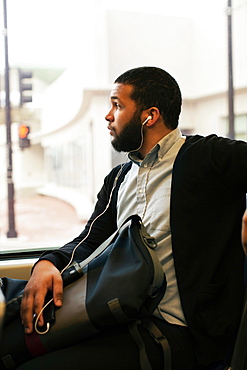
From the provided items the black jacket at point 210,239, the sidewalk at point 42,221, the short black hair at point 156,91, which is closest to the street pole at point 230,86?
the sidewalk at point 42,221

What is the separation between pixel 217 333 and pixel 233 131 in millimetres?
1994

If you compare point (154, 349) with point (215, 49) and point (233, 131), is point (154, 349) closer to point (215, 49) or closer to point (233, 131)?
point (233, 131)

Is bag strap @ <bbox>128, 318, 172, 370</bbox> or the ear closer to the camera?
bag strap @ <bbox>128, 318, 172, 370</bbox>

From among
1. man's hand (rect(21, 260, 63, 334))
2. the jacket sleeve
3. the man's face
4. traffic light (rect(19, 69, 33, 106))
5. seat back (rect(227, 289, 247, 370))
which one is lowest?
seat back (rect(227, 289, 247, 370))

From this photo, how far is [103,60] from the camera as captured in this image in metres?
2.94

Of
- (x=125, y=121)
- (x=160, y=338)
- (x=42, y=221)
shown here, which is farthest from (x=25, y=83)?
(x=160, y=338)

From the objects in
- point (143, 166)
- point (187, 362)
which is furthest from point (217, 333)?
point (143, 166)

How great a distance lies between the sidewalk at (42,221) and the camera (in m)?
2.44

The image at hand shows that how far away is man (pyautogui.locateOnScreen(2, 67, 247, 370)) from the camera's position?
1032 mm

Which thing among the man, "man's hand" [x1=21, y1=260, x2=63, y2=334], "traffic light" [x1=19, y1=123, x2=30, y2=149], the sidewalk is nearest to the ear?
the man

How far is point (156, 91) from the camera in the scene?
4.14 feet

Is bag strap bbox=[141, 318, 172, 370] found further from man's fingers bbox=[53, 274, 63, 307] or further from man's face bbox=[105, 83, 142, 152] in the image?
man's face bbox=[105, 83, 142, 152]

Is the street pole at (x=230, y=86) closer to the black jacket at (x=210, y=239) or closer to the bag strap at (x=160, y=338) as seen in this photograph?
the black jacket at (x=210, y=239)

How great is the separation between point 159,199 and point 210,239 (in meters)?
0.20
